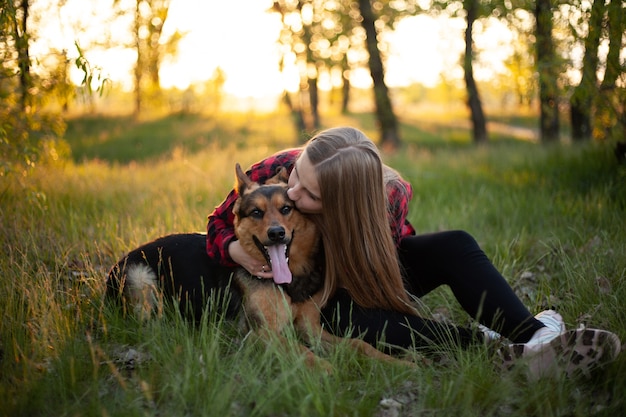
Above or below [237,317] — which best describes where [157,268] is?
above

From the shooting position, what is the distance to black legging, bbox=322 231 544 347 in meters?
2.90

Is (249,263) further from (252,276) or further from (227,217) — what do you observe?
(227,217)

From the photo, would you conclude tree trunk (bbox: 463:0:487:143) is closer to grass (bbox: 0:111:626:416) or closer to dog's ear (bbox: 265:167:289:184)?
grass (bbox: 0:111:626:416)

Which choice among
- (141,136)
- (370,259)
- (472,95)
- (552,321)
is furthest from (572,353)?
(141,136)

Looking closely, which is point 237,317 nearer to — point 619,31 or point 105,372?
point 105,372

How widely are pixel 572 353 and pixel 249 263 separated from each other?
6.51ft

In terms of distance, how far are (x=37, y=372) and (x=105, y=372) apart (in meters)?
0.34

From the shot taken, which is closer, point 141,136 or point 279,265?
point 279,265

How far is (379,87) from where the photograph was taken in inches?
517

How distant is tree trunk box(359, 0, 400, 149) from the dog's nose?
10.3 meters

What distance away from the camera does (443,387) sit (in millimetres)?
2535

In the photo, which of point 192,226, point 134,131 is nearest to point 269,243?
point 192,226

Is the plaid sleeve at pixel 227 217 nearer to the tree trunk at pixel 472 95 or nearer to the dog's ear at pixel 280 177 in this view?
the dog's ear at pixel 280 177

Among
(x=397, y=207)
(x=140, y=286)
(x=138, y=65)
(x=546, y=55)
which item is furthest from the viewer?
(x=138, y=65)
